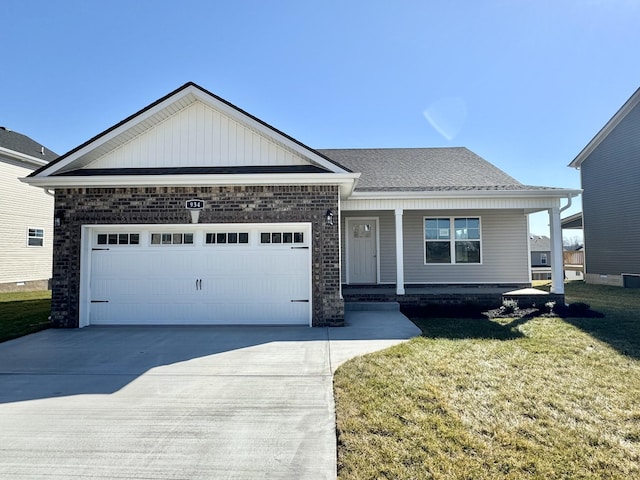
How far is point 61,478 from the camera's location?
279 cm

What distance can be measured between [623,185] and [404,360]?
652 inches

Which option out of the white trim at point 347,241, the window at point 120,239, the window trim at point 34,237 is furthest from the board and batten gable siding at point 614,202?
the window trim at point 34,237

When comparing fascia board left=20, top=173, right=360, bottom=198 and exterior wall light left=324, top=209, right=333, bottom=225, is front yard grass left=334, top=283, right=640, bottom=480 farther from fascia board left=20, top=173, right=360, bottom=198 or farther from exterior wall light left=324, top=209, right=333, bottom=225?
fascia board left=20, top=173, right=360, bottom=198

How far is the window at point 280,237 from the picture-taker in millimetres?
8508

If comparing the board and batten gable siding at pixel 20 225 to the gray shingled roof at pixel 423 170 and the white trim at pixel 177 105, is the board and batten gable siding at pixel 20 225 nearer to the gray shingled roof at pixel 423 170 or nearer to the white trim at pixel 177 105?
the white trim at pixel 177 105

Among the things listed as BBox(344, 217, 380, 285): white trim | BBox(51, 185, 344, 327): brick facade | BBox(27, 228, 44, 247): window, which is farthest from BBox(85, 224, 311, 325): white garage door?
BBox(27, 228, 44, 247): window

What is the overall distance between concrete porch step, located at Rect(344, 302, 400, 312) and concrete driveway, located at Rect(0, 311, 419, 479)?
9.18 feet

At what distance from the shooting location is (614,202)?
16562mm

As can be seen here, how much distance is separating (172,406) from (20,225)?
1754 cm

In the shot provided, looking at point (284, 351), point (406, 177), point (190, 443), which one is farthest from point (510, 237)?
point (190, 443)

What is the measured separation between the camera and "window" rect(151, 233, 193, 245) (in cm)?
856

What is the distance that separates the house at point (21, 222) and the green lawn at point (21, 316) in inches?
128

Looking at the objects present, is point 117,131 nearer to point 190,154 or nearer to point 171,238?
point 190,154

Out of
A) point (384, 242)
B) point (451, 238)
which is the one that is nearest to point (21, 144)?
point (384, 242)
